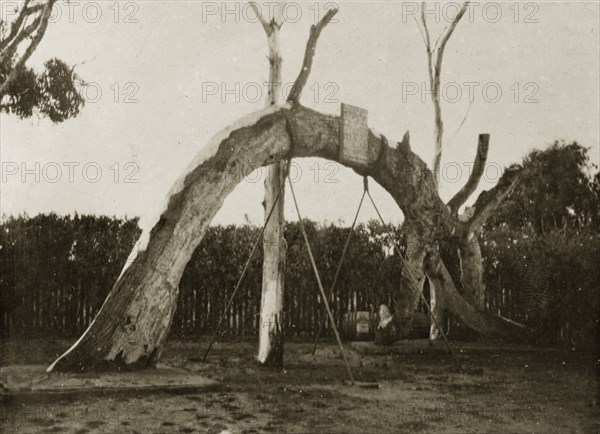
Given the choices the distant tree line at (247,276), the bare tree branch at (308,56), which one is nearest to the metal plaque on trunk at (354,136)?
the bare tree branch at (308,56)

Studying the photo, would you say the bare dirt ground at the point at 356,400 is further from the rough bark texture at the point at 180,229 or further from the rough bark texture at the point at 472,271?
the rough bark texture at the point at 472,271

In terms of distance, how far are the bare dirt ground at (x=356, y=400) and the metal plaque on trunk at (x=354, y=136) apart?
309 cm

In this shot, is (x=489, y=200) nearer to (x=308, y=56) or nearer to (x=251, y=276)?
(x=308, y=56)

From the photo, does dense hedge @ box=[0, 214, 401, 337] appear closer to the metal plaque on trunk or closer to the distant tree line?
Answer: the distant tree line

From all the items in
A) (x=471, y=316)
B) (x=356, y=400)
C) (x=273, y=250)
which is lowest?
(x=356, y=400)

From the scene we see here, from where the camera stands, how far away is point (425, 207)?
10.6 meters

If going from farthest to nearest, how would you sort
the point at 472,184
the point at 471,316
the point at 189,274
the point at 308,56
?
the point at 189,274, the point at 472,184, the point at 471,316, the point at 308,56

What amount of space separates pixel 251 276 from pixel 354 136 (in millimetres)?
6426

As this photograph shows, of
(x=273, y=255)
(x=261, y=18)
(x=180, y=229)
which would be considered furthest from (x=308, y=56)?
(x=180, y=229)

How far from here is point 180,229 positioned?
7.43m

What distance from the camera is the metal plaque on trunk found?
912 centimetres

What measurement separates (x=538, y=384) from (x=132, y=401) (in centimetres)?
526

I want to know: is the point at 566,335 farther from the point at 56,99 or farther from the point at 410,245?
the point at 56,99

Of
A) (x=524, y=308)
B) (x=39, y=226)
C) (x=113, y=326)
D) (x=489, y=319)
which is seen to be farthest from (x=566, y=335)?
(x=39, y=226)
